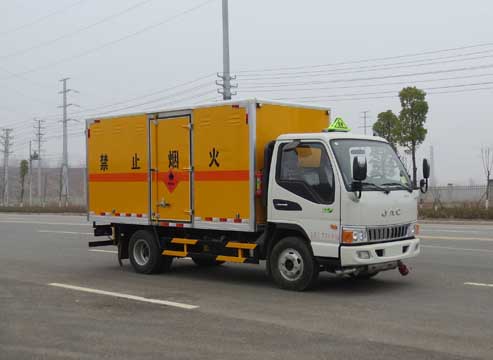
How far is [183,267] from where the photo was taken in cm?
1249

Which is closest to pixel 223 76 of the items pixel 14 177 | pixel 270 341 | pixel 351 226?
pixel 351 226

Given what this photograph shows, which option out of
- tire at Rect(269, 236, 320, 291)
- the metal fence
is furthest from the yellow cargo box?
the metal fence

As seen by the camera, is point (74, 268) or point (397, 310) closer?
point (397, 310)

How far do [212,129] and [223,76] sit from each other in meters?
19.7

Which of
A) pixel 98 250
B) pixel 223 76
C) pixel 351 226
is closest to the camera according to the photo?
pixel 351 226

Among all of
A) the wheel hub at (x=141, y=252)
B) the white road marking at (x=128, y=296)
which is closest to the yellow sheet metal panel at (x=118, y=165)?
the wheel hub at (x=141, y=252)

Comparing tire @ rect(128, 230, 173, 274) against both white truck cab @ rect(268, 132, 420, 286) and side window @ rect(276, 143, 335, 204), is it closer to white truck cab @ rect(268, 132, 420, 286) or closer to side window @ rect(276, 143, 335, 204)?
white truck cab @ rect(268, 132, 420, 286)

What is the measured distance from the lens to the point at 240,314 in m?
7.95

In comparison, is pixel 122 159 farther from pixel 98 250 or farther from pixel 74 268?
pixel 98 250

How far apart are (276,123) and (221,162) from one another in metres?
1.07

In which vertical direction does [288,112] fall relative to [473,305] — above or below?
above

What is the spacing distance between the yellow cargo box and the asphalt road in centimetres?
115

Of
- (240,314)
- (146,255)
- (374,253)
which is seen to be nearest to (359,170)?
(374,253)

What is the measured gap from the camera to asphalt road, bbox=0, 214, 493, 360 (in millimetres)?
6324
